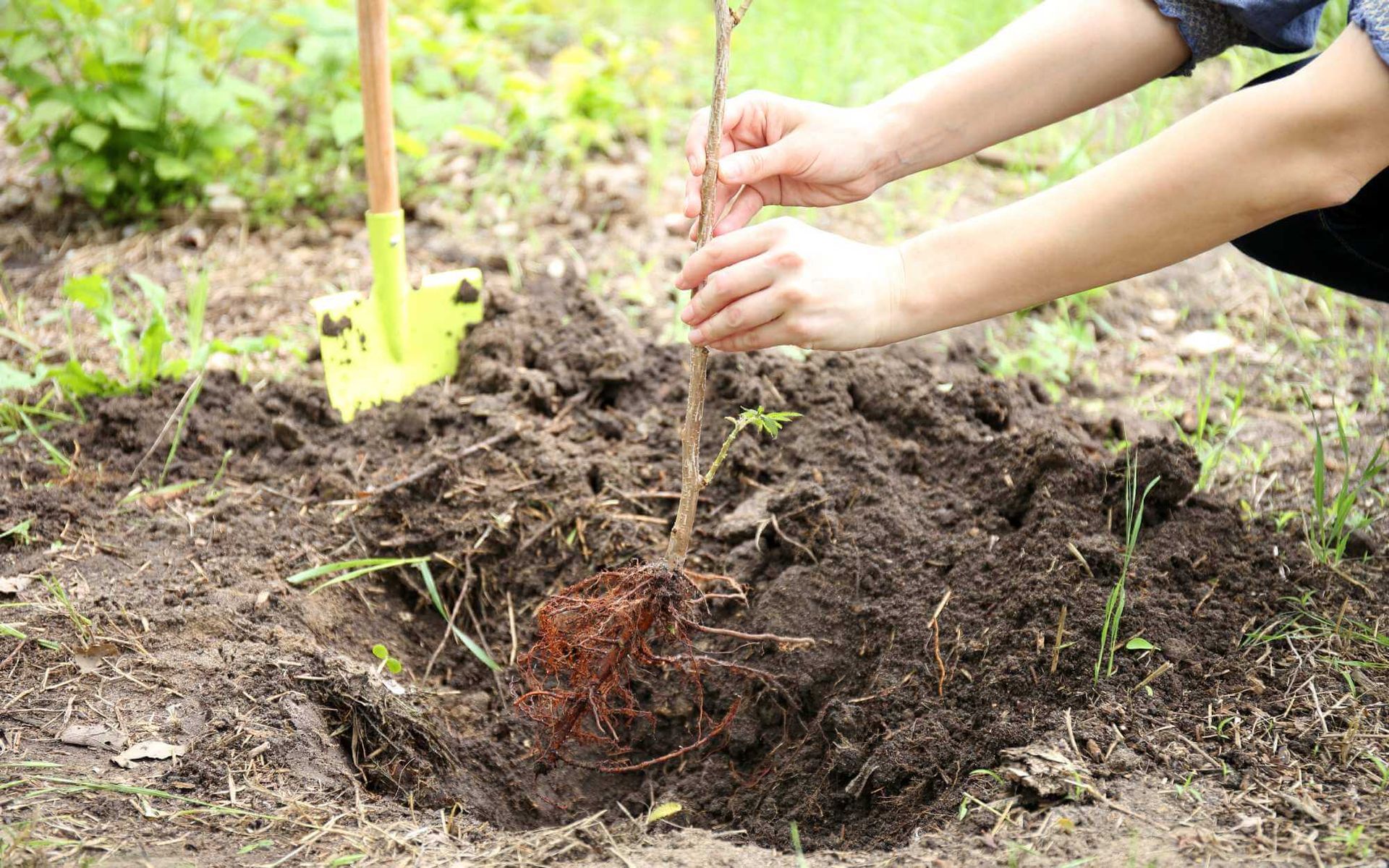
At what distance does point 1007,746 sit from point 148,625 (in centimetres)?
138

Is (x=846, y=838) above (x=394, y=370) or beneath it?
beneath

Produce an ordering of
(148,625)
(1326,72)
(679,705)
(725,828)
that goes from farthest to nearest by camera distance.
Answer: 1. (679,705)
2. (148,625)
3. (725,828)
4. (1326,72)

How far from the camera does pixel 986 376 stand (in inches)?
99.9

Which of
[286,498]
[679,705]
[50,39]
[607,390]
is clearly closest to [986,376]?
[607,390]

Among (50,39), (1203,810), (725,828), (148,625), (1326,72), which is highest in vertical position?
(50,39)

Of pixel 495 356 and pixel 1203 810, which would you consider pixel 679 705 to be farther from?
pixel 495 356

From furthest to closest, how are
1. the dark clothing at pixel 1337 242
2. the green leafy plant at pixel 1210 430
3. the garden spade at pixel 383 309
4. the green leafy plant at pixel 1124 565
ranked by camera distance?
1. the garden spade at pixel 383 309
2. the green leafy plant at pixel 1210 430
3. the dark clothing at pixel 1337 242
4. the green leafy plant at pixel 1124 565

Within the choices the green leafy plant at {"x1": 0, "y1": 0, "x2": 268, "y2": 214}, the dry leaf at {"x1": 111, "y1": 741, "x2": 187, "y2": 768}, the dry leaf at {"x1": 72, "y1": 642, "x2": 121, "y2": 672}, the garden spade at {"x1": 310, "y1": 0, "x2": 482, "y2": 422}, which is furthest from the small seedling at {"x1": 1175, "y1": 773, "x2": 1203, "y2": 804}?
the green leafy plant at {"x1": 0, "y1": 0, "x2": 268, "y2": 214}

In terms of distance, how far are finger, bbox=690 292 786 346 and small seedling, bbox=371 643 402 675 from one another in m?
0.85

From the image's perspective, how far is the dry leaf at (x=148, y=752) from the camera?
4.99 ft

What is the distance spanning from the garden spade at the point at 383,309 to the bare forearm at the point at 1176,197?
4.65 ft

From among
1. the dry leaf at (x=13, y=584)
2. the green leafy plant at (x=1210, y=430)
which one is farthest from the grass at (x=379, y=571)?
the green leafy plant at (x=1210, y=430)

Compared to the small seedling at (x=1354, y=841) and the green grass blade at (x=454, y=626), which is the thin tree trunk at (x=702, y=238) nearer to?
the green grass blade at (x=454, y=626)

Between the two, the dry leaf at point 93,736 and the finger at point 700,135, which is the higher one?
the finger at point 700,135
